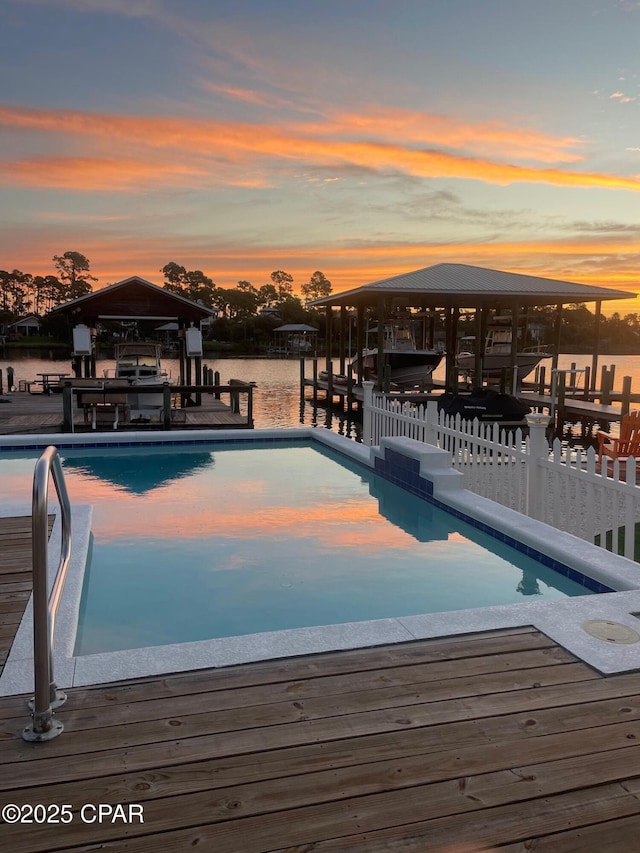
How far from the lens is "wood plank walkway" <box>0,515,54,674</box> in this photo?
408cm

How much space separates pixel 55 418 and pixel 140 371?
392 centimetres

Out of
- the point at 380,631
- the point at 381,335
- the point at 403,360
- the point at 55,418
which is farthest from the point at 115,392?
the point at 403,360

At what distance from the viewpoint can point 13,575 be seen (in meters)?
4.97

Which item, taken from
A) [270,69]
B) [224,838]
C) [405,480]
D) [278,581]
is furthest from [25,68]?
[224,838]

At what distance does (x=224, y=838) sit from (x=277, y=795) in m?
0.27

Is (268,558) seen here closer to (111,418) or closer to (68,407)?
(68,407)

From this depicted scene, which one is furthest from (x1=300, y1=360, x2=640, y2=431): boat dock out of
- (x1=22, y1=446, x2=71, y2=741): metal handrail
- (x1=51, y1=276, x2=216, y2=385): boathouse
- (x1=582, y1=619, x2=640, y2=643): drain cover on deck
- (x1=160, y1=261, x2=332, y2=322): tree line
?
(x1=160, y1=261, x2=332, y2=322): tree line

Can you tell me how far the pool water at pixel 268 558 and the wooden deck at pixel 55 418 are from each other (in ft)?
17.4

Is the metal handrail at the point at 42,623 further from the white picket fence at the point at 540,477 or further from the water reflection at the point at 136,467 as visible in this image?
the water reflection at the point at 136,467

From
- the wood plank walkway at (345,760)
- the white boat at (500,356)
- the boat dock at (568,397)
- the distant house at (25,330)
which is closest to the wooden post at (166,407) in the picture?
the boat dock at (568,397)

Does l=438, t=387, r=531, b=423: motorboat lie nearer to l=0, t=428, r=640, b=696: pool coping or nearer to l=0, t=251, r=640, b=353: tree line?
l=0, t=428, r=640, b=696: pool coping

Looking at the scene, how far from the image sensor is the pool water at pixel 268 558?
554 cm

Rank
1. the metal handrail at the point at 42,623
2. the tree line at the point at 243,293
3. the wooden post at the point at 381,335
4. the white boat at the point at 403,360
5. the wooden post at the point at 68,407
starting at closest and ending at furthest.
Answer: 1. the metal handrail at the point at 42,623
2. the wooden post at the point at 68,407
3. the wooden post at the point at 381,335
4. the white boat at the point at 403,360
5. the tree line at the point at 243,293

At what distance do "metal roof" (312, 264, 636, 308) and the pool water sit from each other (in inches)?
473
